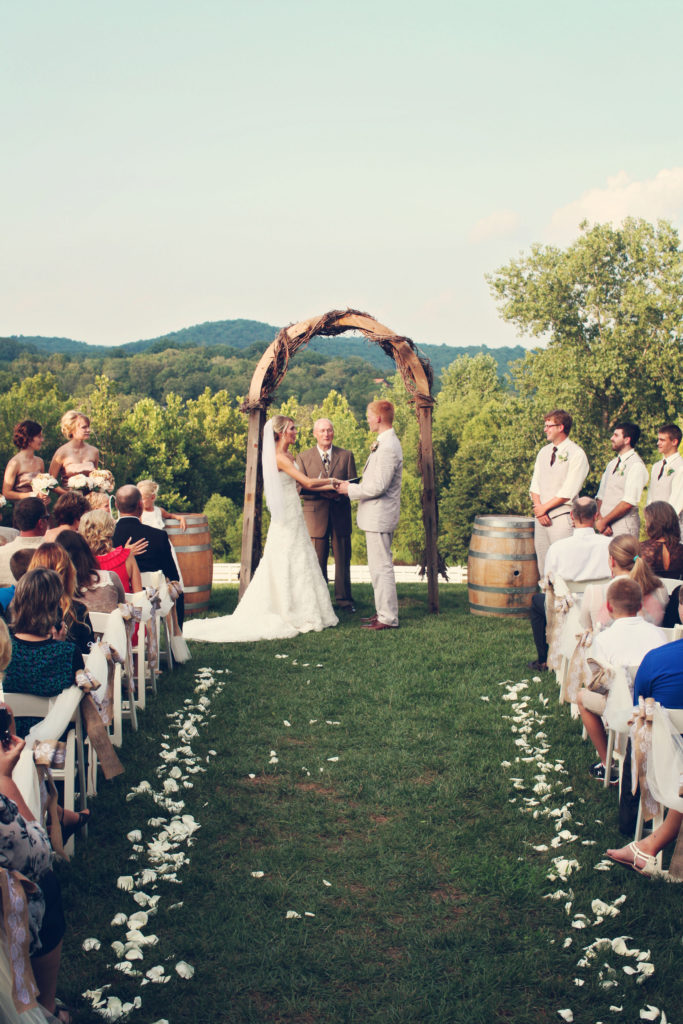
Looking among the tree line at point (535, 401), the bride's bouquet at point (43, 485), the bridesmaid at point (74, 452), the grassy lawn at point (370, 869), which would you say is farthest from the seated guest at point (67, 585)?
the tree line at point (535, 401)

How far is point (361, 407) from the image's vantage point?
200 feet

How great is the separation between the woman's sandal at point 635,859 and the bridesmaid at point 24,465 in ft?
17.8

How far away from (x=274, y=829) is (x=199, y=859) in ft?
1.44

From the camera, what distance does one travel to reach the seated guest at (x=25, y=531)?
516cm

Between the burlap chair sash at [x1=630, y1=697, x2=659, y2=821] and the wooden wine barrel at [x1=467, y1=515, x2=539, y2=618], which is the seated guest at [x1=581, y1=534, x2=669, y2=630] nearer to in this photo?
the burlap chair sash at [x1=630, y1=697, x2=659, y2=821]

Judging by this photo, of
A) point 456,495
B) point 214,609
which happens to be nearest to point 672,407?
point 456,495

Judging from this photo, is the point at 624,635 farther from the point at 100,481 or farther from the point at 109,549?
the point at 100,481

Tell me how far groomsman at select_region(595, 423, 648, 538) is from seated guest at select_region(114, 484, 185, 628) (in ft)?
12.9

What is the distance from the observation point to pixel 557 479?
312 inches

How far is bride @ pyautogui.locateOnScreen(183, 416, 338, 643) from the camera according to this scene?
8273 millimetres

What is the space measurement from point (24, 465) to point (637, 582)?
5367 millimetres

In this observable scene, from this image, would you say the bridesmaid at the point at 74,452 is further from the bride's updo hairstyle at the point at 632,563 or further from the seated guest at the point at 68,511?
the bride's updo hairstyle at the point at 632,563

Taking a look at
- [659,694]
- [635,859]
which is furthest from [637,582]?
[635,859]

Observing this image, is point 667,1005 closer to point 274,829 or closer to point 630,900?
point 630,900
